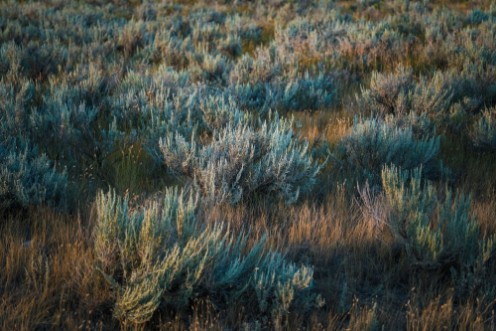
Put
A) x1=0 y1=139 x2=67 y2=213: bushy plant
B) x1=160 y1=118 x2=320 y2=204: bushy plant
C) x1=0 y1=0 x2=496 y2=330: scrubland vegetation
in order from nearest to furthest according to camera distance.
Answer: x1=0 y1=0 x2=496 y2=330: scrubland vegetation
x1=0 y1=139 x2=67 y2=213: bushy plant
x1=160 y1=118 x2=320 y2=204: bushy plant

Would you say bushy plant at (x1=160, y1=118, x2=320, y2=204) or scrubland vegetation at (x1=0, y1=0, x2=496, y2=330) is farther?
bushy plant at (x1=160, y1=118, x2=320, y2=204)

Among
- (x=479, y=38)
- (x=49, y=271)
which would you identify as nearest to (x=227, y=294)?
(x=49, y=271)

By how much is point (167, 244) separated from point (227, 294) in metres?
0.41

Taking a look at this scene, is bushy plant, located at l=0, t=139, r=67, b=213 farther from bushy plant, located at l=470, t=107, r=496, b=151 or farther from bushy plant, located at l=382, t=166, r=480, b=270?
bushy plant, located at l=470, t=107, r=496, b=151

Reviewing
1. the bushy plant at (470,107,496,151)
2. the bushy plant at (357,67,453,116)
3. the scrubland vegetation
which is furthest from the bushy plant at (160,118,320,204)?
the bushy plant at (357,67,453,116)

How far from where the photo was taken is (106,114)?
5.44 metres

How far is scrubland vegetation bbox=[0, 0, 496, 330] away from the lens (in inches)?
89.6

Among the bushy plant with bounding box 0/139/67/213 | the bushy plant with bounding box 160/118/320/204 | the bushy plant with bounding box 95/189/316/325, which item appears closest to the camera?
the bushy plant with bounding box 95/189/316/325

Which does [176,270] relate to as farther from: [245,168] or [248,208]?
[245,168]

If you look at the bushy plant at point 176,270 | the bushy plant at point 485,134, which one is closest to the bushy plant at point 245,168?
the bushy plant at point 176,270

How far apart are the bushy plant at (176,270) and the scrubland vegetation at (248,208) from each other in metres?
0.01

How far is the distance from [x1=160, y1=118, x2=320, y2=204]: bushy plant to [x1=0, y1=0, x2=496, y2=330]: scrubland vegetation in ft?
0.05

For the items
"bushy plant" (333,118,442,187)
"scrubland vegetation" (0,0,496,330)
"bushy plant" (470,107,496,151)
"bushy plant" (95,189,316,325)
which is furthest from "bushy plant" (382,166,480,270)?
"bushy plant" (470,107,496,151)

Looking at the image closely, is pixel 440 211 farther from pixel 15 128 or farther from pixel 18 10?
pixel 18 10
